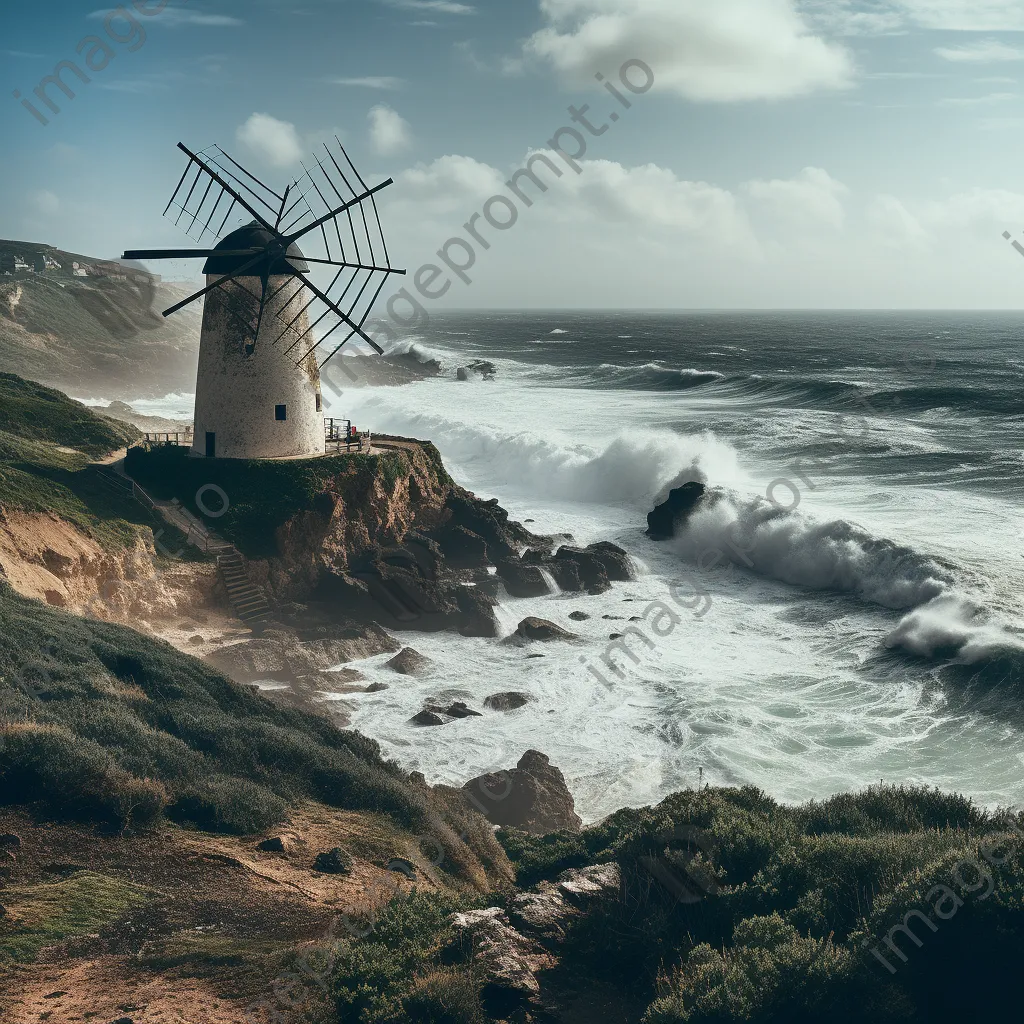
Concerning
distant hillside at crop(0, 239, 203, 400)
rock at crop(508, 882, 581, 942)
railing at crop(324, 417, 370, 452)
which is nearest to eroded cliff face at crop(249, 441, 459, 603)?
railing at crop(324, 417, 370, 452)

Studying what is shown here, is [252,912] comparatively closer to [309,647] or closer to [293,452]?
[309,647]

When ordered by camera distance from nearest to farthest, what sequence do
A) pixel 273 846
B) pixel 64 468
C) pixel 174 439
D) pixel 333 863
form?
pixel 333 863 < pixel 273 846 < pixel 64 468 < pixel 174 439

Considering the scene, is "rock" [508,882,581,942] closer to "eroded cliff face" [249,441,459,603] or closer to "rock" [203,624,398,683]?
"rock" [203,624,398,683]

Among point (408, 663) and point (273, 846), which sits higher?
point (273, 846)

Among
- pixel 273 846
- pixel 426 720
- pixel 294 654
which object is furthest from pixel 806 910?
pixel 294 654

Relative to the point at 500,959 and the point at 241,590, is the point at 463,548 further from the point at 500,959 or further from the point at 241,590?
the point at 500,959

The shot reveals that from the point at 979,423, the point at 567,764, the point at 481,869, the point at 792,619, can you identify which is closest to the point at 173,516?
the point at 567,764

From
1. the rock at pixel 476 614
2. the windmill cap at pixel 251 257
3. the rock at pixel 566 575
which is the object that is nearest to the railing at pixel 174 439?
the windmill cap at pixel 251 257
